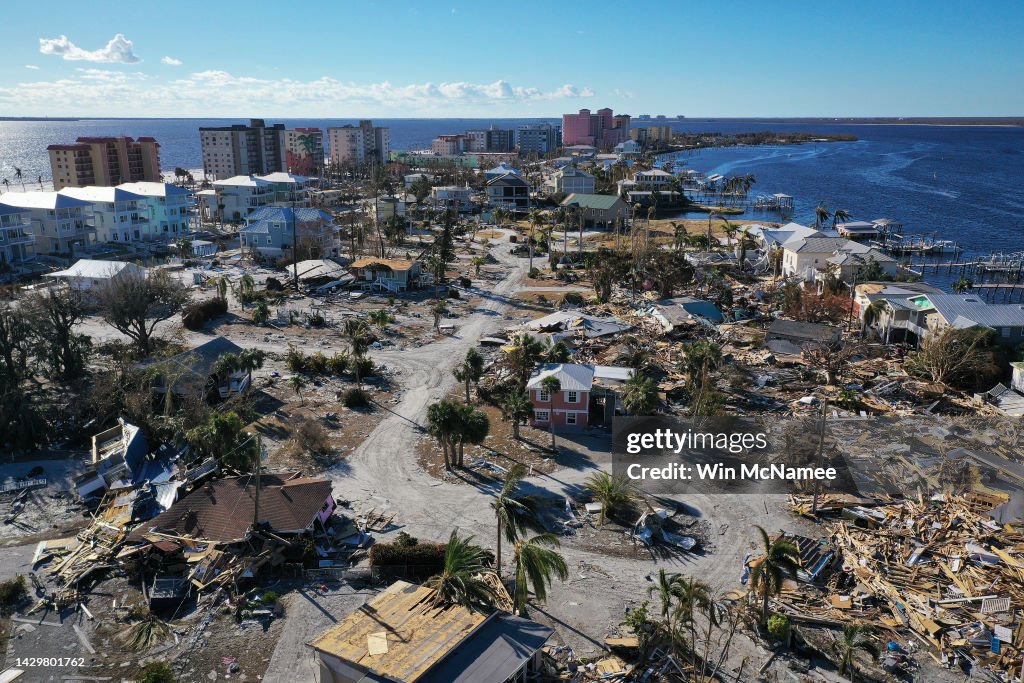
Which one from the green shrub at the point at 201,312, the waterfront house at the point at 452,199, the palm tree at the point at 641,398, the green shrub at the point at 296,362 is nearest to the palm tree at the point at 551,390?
the palm tree at the point at 641,398

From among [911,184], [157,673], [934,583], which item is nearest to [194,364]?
[157,673]

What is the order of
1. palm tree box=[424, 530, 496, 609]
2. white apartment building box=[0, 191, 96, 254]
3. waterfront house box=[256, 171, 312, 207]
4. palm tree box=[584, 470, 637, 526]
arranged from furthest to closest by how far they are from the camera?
1. waterfront house box=[256, 171, 312, 207]
2. white apartment building box=[0, 191, 96, 254]
3. palm tree box=[584, 470, 637, 526]
4. palm tree box=[424, 530, 496, 609]

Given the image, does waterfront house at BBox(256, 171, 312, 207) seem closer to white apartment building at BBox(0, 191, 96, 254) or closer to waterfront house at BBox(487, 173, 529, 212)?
waterfront house at BBox(487, 173, 529, 212)

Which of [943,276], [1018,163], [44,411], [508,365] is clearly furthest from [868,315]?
[1018,163]

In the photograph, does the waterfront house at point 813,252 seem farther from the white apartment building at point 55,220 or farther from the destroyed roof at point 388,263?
the white apartment building at point 55,220

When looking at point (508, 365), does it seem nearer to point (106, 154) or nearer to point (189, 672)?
point (189, 672)

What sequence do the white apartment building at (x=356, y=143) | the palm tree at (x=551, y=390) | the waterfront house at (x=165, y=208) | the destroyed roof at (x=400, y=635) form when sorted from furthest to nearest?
the white apartment building at (x=356, y=143) → the waterfront house at (x=165, y=208) → the palm tree at (x=551, y=390) → the destroyed roof at (x=400, y=635)

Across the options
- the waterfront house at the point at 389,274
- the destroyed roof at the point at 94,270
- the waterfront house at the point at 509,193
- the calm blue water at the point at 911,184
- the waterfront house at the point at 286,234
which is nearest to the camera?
the destroyed roof at the point at 94,270

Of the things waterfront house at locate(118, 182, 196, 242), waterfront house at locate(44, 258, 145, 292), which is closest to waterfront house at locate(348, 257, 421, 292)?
waterfront house at locate(44, 258, 145, 292)
